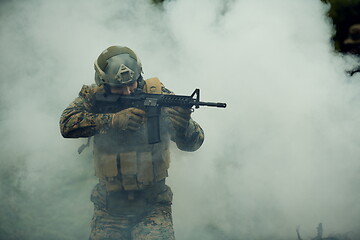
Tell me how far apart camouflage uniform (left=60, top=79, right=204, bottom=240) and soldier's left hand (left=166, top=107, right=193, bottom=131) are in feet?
0.38

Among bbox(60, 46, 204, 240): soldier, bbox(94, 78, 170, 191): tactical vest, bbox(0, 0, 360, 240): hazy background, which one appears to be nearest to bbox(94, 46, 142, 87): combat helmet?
bbox(60, 46, 204, 240): soldier

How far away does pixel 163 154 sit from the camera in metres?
4.72

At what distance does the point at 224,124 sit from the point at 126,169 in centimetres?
211

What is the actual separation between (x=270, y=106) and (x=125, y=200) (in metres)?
2.65

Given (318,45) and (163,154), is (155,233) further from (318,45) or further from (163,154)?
(318,45)

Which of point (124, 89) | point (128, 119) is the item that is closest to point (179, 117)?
point (128, 119)

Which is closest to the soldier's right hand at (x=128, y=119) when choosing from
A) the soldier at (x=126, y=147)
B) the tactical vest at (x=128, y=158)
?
the soldier at (x=126, y=147)

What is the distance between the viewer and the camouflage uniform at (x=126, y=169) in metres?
4.41

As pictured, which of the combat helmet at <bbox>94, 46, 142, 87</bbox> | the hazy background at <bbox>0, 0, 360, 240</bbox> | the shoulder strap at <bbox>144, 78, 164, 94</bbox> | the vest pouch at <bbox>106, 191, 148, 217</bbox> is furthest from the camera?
the hazy background at <bbox>0, 0, 360, 240</bbox>

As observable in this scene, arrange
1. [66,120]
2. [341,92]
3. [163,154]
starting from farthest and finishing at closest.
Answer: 1. [341,92]
2. [163,154]
3. [66,120]

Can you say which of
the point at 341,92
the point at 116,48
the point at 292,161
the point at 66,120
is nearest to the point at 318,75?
the point at 341,92

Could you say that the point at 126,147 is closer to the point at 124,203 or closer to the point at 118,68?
the point at 124,203

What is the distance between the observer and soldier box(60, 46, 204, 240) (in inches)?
171

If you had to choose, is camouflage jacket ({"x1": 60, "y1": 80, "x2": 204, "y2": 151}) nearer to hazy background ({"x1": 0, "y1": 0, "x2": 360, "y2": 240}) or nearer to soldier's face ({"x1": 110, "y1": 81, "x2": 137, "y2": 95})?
soldier's face ({"x1": 110, "y1": 81, "x2": 137, "y2": 95})
